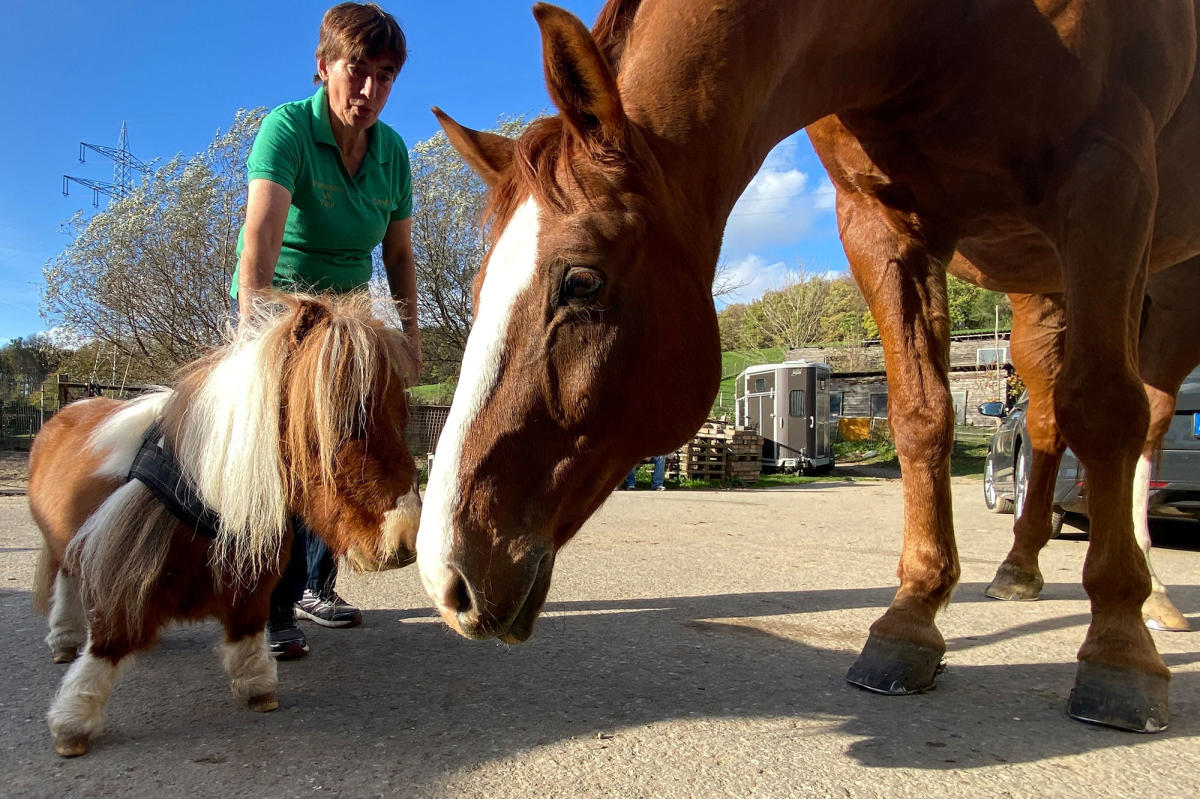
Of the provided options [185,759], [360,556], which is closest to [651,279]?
[360,556]

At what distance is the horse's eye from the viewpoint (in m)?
1.57

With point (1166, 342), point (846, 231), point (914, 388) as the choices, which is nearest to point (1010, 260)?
point (846, 231)

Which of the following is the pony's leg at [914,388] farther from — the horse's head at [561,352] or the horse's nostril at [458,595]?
the horse's nostril at [458,595]

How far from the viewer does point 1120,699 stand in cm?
196

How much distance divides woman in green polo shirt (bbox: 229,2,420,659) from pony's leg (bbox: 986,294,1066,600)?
10.4 feet

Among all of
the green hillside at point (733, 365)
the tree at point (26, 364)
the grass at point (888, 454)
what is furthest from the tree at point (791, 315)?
the tree at point (26, 364)

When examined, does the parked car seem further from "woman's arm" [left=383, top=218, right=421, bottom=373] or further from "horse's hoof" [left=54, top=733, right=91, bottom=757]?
"horse's hoof" [left=54, top=733, right=91, bottom=757]

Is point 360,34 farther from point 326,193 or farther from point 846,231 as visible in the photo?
point 846,231

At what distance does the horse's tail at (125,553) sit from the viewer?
6.13 ft

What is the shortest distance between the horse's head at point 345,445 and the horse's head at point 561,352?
1.54ft

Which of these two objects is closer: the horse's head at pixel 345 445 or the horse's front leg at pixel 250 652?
the horse's head at pixel 345 445

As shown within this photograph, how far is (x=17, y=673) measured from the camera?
2414mm

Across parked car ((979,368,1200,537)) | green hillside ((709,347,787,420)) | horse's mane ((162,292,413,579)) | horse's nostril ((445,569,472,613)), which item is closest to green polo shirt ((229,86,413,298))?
horse's mane ((162,292,413,579))

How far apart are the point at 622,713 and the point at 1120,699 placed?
1353mm
